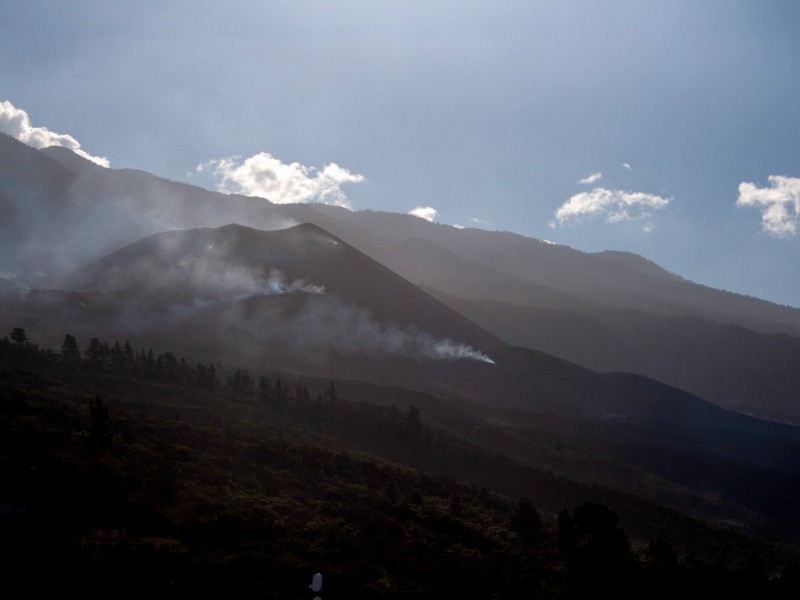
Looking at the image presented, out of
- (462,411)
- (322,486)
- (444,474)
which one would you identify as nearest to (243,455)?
(322,486)

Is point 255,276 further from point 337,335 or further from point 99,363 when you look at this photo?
point 99,363

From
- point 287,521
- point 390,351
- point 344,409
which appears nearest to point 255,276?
point 390,351

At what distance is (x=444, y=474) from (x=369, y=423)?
45.9 ft

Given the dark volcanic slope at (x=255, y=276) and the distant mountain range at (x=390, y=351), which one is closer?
the distant mountain range at (x=390, y=351)

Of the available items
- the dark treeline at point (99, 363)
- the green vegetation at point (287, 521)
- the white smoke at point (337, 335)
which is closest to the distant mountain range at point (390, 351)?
the white smoke at point (337, 335)

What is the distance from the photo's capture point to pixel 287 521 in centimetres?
4116

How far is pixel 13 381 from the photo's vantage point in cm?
6675

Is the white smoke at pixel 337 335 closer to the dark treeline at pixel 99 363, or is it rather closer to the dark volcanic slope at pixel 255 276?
the dark volcanic slope at pixel 255 276

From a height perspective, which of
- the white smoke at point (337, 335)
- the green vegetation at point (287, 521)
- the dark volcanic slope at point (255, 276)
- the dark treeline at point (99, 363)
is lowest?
the green vegetation at point (287, 521)

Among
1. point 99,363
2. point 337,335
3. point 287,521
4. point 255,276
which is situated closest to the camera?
point 287,521

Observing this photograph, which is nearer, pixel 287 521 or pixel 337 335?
pixel 287 521

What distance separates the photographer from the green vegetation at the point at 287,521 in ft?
105

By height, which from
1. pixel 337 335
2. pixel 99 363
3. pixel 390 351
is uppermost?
pixel 337 335

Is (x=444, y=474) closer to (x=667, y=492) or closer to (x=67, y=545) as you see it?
(x=667, y=492)
